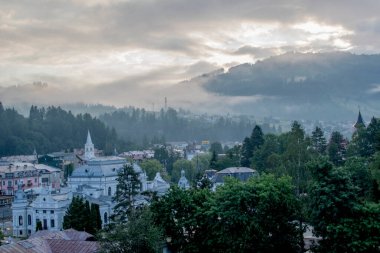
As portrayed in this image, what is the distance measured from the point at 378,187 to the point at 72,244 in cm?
1738

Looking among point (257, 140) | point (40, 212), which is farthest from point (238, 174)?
point (40, 212)

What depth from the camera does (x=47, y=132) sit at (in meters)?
141

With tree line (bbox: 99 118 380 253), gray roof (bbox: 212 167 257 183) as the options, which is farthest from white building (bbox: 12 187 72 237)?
tree line (bbox: 99 118 380 253)

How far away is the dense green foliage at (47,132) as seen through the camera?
127 m

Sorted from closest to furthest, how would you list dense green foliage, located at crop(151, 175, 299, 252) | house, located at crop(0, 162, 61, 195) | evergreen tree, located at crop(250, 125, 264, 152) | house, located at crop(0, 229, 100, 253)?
house, located at crop(0, 229, 100, 253)
dense green foliage, located at crop(151, 175, 299, 252)
evergreen tree, located at crop(250, 125, 264, 152)
house, located at crop(0, 162, 61, 195)

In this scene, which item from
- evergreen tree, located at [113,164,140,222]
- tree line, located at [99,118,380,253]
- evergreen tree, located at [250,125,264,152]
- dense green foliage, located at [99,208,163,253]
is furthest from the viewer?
evergreen tree, located at [250,125,264,152]

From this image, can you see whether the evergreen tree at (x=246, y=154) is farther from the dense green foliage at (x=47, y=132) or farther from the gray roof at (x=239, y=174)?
the dense green foliage at (x=47, y=132)

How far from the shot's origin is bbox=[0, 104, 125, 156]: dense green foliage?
127375 millimetres

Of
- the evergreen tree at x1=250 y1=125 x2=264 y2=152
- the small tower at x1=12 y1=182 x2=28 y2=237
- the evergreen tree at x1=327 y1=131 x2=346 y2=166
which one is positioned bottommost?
the small tower at x1=12 y1=182 x2=28 y2=237

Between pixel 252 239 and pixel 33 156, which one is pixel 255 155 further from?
pixel 33 156

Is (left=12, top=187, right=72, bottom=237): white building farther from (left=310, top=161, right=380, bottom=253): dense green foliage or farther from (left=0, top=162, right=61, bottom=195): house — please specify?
(left=310, top=161, right=380, bottom=253): dense green foliage

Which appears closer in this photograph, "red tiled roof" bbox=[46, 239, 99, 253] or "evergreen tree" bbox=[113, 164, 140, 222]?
"red tiled roof" bbox=[46, 239, 99, 253]

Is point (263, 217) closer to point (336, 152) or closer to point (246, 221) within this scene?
point (246, 221)

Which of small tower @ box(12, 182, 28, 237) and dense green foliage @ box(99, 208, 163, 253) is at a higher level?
dense green foliage @ box(99, 208, 163, 253)
